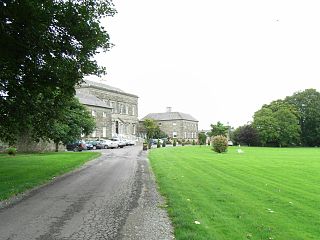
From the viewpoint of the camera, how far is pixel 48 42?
1498 centimetres

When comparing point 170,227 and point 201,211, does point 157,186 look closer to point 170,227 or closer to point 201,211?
point 201,211

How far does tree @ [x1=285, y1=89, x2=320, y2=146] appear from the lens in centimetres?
9288

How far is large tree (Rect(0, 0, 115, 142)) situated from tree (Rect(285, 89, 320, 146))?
84.9 metres

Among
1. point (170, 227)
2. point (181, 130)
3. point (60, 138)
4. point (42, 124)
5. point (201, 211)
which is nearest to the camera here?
point (170, 227)

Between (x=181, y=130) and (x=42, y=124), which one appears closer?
(x=42, y=124)

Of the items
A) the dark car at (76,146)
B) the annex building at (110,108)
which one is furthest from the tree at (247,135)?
the dark car at (76,146)

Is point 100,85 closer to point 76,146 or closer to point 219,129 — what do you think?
point 219,129

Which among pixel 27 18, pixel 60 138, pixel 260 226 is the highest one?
pixel 27 18

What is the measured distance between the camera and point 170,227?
26.6ft

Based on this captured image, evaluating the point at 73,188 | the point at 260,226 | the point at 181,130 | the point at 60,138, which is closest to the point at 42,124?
the point at 73,188

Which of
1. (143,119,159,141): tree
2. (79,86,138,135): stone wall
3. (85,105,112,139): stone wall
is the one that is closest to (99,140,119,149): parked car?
(85,105,112,139): stone wall

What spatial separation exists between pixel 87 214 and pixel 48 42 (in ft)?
26.7

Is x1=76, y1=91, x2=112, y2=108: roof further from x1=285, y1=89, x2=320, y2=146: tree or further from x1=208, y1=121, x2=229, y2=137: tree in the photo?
x1=285, y1=89, x2=320, y2=146: tree

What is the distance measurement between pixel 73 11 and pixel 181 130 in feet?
345
